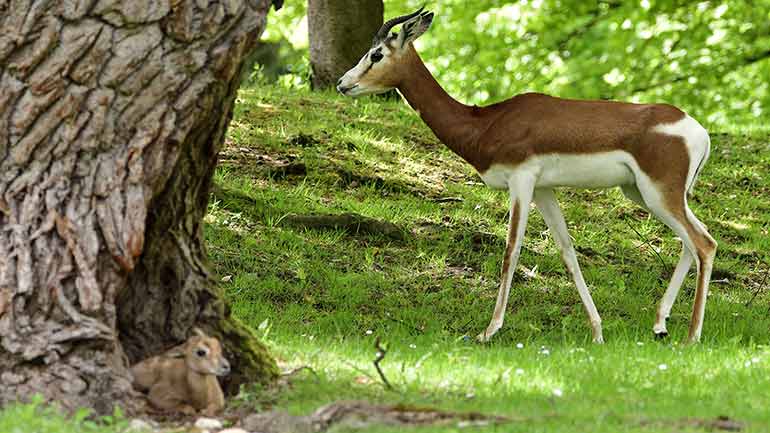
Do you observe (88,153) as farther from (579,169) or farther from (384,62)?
(579,169)

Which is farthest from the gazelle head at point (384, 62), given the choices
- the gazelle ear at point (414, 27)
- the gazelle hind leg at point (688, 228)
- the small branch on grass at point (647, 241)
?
the small branch on grass at point (647, 241)

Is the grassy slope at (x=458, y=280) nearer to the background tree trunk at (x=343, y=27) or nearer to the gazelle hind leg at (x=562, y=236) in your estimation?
the gazelle hind leg at (x=562, y=236)

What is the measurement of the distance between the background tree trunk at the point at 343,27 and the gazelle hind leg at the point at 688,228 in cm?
674

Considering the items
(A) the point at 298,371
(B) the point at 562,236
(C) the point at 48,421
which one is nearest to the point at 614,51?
(B) the point at 562,236

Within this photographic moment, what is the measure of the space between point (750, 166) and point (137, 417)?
10093 mm

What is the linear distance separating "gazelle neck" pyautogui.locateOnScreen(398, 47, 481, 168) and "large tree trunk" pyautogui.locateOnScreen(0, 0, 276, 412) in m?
3.25

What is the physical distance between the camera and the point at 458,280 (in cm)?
1056

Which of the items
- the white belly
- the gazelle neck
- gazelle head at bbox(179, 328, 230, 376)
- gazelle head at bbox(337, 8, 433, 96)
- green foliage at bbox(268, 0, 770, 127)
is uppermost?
gazelle head at bbox(337, 8, 433, 96)

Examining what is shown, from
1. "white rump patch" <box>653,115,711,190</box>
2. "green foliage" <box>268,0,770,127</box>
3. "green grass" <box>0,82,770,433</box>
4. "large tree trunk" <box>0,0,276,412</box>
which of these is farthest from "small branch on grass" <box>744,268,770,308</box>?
"green foliage" <box>268,0,770,127</box>

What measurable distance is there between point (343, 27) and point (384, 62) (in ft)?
18.1

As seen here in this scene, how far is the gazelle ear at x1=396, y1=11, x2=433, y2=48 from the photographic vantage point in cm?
954

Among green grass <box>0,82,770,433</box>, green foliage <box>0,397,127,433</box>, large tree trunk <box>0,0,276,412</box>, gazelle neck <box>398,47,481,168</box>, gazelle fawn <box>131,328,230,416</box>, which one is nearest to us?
green foliage <box>0,397,127,433</box>

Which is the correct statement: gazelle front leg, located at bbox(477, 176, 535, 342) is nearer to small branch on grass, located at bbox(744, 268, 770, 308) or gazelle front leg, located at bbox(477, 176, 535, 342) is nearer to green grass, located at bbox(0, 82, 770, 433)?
green grass, located at bbox(0, 82, 770, 433)

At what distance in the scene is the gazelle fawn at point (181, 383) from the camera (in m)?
6.05
